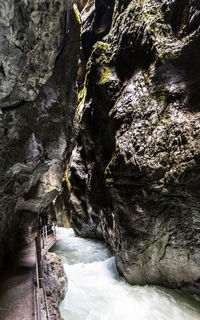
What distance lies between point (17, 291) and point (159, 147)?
6.90 metres

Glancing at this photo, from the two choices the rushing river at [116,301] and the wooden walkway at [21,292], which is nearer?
the wooden walkway at [21,292]

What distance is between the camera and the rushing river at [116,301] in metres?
6.06

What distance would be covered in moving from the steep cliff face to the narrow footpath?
14.1 feet

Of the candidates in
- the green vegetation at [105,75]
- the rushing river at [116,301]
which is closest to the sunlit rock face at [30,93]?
the green vegetation at [105,75]

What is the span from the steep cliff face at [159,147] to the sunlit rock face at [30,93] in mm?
2988

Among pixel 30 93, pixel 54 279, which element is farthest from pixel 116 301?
pixel 30 93

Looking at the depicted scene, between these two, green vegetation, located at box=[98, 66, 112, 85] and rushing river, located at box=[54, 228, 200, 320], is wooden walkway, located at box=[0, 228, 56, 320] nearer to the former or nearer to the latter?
rushing river, located at box=[54, 228, 200, 320]

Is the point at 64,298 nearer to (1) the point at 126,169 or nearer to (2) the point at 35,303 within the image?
(2) the point at 35,303

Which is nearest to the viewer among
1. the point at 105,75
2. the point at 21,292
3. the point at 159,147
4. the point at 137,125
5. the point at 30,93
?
the point at 21,292

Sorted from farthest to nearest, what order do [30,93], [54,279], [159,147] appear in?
[159,147] → [54,279] → [30,93]

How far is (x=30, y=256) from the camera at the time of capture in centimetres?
833

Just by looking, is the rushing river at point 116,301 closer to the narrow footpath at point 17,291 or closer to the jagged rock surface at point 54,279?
the jagged rock surface at point 54,279

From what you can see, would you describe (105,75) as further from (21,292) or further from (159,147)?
(21,292)

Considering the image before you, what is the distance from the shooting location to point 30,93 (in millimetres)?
5133
